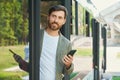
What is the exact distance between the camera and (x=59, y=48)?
3443 mm

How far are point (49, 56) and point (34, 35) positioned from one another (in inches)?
8.2

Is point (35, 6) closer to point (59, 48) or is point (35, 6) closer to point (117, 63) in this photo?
point (59, 48)

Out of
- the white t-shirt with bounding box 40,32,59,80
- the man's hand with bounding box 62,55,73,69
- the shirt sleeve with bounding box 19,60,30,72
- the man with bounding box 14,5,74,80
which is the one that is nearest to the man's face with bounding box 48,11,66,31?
the man with bounding box 14,5,74,80

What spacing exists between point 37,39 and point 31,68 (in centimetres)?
23

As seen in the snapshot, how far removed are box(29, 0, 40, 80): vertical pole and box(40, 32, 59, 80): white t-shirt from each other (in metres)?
0.06

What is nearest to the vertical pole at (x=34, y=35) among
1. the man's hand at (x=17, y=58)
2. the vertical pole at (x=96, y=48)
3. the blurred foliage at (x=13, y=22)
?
the blurred foliage at (x=13, y=22)

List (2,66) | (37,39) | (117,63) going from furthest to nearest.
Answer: (117,63) → (37,39) → (2,66)

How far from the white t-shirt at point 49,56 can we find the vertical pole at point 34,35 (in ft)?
0.20

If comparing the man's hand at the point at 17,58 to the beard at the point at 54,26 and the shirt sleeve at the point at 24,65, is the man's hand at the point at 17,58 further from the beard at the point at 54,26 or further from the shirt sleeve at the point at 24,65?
the beard at the point at 54,26

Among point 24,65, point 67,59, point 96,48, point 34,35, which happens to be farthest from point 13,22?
point 96,48

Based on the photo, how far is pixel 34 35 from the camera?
11.6 feet

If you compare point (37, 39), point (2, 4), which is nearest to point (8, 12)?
point (2, 4)

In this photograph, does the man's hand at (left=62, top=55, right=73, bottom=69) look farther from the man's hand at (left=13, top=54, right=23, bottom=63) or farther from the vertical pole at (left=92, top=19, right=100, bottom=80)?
the vertical pole at (left=92, top=19, right=100, bottom=80)

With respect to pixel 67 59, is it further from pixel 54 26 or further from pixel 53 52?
pixel 54 26
